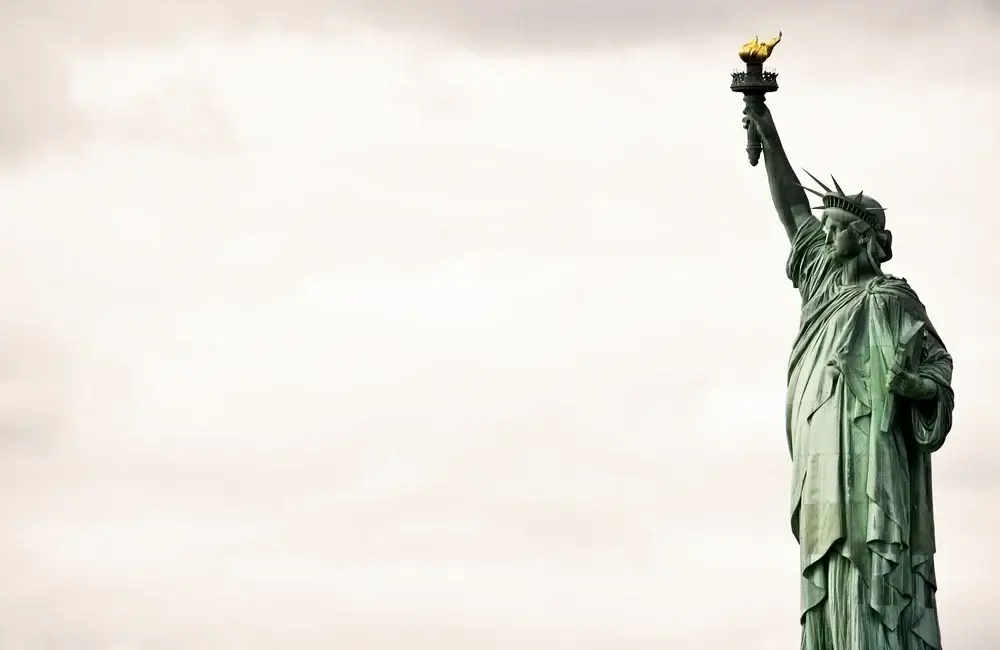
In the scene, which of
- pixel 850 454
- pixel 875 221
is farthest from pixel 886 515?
pixel 875 221

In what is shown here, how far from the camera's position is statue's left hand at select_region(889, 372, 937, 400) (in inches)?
1649

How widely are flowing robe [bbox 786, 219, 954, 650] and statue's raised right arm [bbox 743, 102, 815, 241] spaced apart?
150 centimetres

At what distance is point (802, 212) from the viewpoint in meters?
44.1

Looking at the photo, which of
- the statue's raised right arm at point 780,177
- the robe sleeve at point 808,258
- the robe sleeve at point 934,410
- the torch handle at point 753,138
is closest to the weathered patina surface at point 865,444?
the robe sleeve at point 934,410

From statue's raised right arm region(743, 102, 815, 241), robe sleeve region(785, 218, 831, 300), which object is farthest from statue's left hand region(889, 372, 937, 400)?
statue's raised right arm region(743, 102, 815, 241)

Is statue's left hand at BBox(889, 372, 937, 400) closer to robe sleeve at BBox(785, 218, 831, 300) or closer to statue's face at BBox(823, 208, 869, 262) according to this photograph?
statue's face at BBox(823, 208, 869, 262)

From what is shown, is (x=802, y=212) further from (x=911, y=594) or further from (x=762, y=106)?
(x=911, y=594)

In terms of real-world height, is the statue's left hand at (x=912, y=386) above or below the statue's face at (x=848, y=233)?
below

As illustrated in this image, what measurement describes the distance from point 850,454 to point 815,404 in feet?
2.67

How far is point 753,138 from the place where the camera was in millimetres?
44406

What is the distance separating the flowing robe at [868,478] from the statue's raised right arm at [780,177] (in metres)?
1.50

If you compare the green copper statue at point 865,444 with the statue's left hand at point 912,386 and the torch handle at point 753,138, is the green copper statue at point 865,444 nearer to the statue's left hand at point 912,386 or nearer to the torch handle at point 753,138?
the statue's left hand at point 912,386

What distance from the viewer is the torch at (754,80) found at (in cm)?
4428

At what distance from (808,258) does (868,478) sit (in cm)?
323
